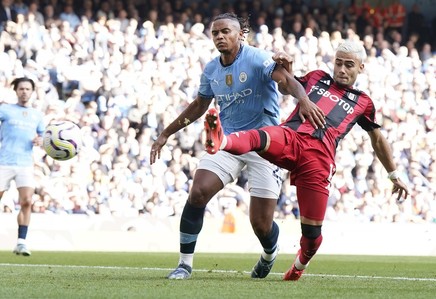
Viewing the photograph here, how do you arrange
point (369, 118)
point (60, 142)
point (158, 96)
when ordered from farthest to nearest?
point (158, 96) < point (60, 142) < point (369, 118)

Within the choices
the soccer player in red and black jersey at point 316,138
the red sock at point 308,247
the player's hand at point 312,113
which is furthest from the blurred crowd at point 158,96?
the player's hand at point 312,113

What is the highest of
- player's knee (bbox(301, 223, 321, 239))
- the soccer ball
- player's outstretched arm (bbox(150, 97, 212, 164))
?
player's outstretched arm (bbox(150, 97, 212, 164))

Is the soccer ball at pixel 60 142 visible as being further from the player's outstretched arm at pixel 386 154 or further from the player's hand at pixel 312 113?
the player's hand at pixel 312 113

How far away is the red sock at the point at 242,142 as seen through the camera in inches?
300

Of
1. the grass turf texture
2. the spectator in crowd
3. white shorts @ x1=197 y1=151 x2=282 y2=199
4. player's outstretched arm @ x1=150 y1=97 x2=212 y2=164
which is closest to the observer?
the grass turf texture

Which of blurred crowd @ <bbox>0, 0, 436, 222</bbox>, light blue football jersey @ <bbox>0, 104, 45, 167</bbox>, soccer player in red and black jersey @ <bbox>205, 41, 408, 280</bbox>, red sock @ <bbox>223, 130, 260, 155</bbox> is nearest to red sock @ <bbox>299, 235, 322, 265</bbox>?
soccer player in red and black jersey @ <bbox>205, 41, 408, 280</bbox>

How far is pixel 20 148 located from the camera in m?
14.7

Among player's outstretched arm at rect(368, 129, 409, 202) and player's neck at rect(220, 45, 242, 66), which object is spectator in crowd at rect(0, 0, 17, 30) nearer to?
player's neck at rect(220, 45, 242, 66)

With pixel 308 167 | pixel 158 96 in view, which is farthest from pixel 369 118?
pixel 158 96

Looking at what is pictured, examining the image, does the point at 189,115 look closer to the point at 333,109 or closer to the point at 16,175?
the point at 333,109

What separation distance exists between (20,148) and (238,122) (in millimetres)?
6299

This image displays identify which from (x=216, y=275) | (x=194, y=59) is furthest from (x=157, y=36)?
(x=216, y=275)

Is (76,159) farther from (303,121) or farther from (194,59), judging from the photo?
(303,121)

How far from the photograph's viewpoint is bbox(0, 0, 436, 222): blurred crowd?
19078 mm
